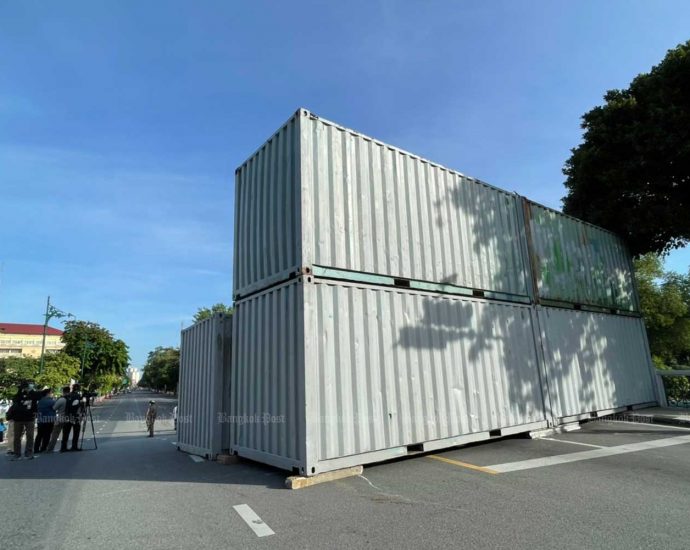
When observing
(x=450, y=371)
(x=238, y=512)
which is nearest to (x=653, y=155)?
(x=450, y=371)

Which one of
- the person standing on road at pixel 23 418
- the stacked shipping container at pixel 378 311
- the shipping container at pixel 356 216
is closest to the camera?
the stacked shipping container at pixel 378 311

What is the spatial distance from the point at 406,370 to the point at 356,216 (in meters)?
2.59

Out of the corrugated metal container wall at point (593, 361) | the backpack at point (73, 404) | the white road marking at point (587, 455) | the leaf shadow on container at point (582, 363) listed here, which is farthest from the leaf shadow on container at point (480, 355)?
the backpack at point (73, 404)

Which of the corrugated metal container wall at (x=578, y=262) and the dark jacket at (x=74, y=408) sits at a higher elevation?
the corrugated metal container wall at (x=578, y=262)

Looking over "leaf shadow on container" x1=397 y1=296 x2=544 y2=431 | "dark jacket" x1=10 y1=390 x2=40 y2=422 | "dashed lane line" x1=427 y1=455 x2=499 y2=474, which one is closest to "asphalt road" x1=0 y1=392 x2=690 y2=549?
"dashed lane line" x1=427 y1=455 x2=499 y2=474

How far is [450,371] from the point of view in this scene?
7.16m

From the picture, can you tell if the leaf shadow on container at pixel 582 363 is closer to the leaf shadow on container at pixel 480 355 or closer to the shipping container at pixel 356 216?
the leaf shadow on container at pixel 480 355

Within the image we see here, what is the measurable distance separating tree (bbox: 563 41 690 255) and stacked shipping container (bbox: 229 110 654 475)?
22.8 feet

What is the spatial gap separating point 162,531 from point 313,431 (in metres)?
2.00

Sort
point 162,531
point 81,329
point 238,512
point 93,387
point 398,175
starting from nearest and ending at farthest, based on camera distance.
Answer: point 162,531
point 238,512
point 398,175
point 81,329
point 93,387

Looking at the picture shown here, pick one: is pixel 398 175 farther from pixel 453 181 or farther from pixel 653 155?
pixel 653 155

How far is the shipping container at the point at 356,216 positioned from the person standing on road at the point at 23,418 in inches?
248

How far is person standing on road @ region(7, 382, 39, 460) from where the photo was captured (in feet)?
30.4

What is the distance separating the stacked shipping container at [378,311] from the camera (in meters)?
5.85
